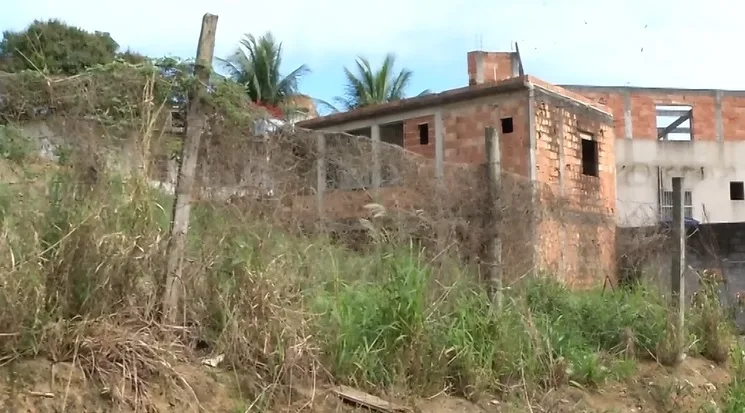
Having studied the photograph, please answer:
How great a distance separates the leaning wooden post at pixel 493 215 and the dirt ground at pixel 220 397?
950mm

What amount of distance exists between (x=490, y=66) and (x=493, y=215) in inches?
494

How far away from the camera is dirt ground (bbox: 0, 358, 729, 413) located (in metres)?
3.25

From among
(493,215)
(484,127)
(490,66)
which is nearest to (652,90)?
(490,66)

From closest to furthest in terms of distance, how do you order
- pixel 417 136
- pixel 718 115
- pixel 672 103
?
pixel 417 136 < pixel 672 103 < pixel 718 115

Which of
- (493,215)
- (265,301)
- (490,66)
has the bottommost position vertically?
(265,301)

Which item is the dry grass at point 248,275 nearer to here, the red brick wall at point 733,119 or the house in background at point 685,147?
the house in background at point 685,147

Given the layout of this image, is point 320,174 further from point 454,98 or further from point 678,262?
point 454,98

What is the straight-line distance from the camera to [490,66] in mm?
18234

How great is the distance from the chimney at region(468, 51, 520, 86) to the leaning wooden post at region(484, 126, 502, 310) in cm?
1189

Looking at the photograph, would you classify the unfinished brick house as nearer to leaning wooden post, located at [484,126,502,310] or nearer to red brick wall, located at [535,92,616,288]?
red brick wall, located at [535,92,616,288]

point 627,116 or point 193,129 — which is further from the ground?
point 627,116

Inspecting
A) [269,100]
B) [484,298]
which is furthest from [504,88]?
[269,100]

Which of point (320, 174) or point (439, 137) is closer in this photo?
point (320, 174)

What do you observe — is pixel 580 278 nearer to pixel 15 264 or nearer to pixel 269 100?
pixel 15 264
